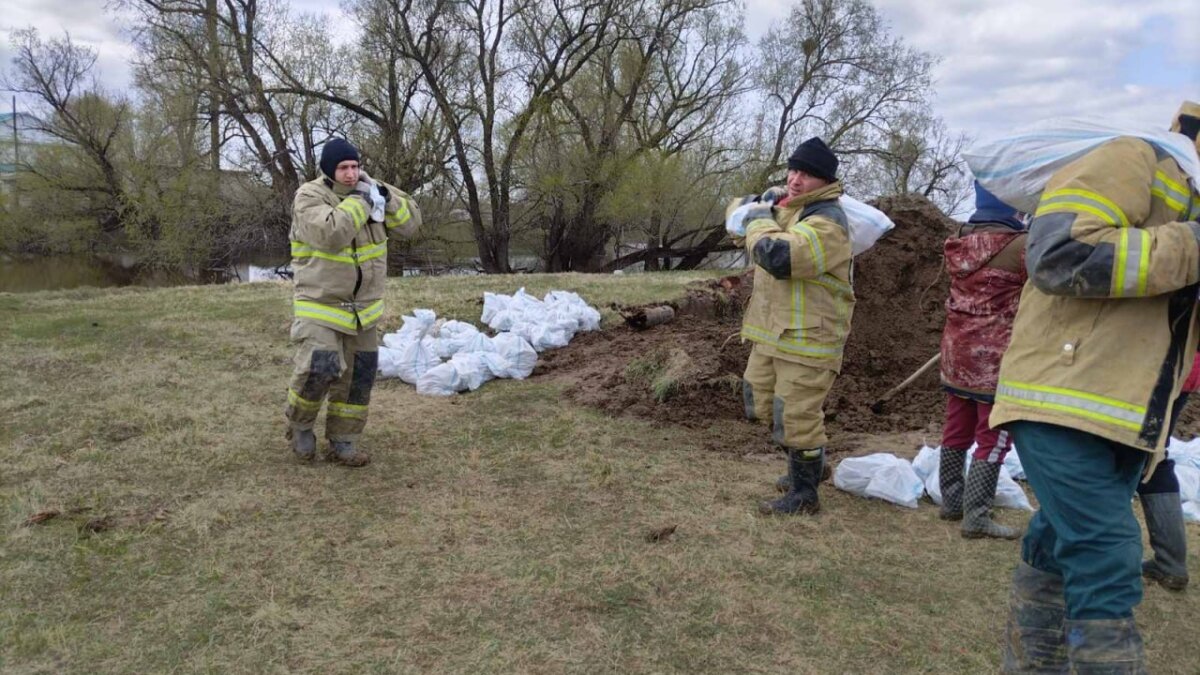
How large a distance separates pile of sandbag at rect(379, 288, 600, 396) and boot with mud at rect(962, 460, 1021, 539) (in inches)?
142

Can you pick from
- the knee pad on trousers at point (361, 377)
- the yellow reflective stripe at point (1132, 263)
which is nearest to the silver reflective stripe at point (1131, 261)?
the yellow reflective stripe at point (1132, 263)

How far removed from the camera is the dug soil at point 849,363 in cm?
514

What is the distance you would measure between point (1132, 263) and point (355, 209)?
10.6ft

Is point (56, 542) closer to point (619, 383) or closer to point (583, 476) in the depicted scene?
point (583, 476)

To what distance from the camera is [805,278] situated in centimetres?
336

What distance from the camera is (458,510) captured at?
3688mm

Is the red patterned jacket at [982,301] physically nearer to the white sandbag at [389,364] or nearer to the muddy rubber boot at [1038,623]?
the muddy rubber boot at [1038,623]

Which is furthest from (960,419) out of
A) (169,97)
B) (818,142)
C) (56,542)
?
(169,97)

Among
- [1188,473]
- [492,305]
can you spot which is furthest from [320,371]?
[1188,473]

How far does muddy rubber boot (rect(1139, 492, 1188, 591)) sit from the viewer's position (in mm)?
2986

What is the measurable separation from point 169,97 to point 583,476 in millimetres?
21487

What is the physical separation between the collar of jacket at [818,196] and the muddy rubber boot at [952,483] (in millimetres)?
1331

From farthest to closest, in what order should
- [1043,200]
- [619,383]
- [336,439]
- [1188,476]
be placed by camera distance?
[619,383] → [336,439] → [1188,476] → [1043,200]

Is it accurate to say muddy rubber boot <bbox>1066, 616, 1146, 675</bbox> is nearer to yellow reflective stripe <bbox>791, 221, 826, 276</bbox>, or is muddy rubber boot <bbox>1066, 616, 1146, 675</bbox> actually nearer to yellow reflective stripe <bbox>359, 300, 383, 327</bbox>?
yellow reflective stripe <bbox>791, 221, 826, 276</bbox>
